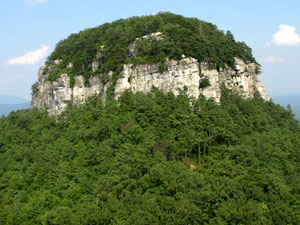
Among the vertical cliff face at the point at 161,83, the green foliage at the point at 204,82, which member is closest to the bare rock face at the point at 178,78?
the vertical cliff face at the point at 161,83

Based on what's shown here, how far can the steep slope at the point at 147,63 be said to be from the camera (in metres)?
46.2

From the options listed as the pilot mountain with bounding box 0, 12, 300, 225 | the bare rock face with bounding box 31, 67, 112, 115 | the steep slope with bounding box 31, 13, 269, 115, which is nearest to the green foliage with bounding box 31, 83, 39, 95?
the steep slope with bounding box 31, 13, 269, 115

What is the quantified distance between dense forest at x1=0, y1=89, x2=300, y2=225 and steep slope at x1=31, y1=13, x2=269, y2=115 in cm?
309

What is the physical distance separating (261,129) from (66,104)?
30.3 meters

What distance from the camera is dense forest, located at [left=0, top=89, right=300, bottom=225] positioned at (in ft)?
93.4

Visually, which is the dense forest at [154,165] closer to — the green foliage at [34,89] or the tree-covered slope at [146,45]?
the tree-covered slope at [146,45]

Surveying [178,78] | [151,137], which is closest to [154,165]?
[151,137]

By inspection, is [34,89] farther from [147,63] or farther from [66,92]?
[147,63]

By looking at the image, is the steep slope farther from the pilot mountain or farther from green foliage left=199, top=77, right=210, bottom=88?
the pilot mountain

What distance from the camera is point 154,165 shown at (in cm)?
3294

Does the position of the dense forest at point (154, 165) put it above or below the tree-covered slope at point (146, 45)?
below

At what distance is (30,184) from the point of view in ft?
121

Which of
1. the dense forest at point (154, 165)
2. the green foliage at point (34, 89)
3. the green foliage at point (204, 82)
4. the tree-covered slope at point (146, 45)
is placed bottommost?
the dense forest at point (154, 165)

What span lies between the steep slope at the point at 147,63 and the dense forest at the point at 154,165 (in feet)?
10.1
